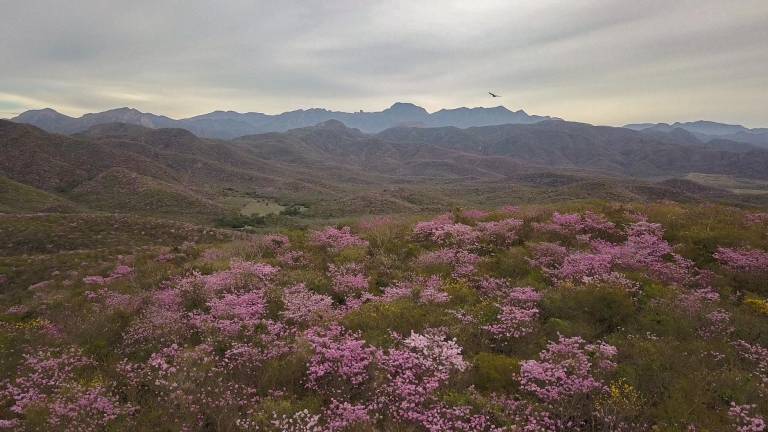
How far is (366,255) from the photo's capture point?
16641 millimetres

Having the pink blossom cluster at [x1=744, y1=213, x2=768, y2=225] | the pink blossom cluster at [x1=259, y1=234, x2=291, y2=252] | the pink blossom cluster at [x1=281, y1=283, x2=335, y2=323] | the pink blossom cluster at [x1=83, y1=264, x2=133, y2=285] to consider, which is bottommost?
the pink blossom cluster at [x1=83, y1=264, x2=133, y2=285]

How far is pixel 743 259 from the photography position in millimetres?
13266

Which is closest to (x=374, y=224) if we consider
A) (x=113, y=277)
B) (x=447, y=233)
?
(x=447, y=233)

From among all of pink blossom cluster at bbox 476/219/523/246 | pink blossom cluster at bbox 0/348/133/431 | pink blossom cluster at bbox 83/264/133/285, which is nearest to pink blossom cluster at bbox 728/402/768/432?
pink blossom cluster at bbox 476/219/523/246

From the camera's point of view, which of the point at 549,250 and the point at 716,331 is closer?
Result: the point at 716,331

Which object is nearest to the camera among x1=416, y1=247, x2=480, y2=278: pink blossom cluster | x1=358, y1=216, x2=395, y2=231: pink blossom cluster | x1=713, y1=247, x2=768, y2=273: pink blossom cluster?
x1=713, y1=247, x2=768, y2=273: pink blossom cluster

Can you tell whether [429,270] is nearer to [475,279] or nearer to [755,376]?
[475,279]

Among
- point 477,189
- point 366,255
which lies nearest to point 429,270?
point 366,255

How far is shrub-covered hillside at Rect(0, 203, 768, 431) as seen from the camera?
764 centimetres

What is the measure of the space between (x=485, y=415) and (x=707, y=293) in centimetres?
864

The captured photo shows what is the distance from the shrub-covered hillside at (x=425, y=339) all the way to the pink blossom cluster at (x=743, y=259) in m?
0.06

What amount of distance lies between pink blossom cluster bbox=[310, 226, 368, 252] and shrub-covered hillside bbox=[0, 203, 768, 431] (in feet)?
2.47

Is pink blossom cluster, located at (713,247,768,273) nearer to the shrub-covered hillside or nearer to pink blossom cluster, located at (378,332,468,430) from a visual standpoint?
the shrub-covered hillside

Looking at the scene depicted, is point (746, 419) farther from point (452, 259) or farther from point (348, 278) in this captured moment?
point (348, 278)
